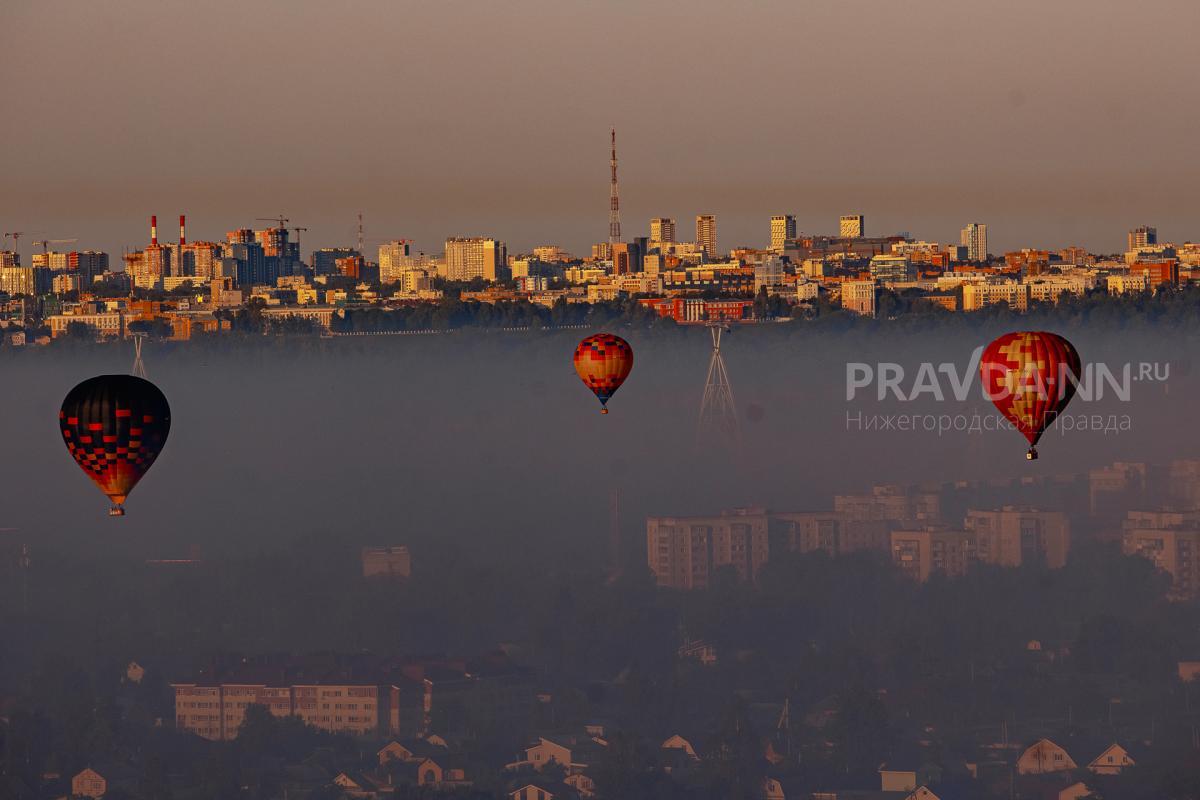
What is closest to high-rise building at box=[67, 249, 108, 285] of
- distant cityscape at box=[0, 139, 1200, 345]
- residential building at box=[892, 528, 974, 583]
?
distant cityscape at box=[0, 139, 1200, 345]

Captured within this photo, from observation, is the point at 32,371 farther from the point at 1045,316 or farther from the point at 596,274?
the point at 1045,316

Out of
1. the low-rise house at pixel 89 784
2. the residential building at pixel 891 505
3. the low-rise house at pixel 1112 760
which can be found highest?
the residential building at pixel 891 505

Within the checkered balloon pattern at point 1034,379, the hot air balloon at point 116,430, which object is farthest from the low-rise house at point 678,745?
the hot air balloon at point 116,430

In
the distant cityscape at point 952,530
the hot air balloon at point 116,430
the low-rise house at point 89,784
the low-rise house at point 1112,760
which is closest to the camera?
the hot air balloon at point 116,430

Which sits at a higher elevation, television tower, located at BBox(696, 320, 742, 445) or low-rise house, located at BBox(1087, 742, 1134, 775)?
television tower, located at BBox(696, 320, 742, 445)

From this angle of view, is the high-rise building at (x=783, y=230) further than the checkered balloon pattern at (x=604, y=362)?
Yes

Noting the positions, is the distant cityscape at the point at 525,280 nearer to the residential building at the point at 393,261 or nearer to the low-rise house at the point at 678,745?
the residential building at the point at 393,261

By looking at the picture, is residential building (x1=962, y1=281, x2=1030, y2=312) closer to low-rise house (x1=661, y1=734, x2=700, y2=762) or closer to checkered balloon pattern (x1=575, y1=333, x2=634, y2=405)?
low-rise house (x1=661, y1=734, x2=700, y2=762)
